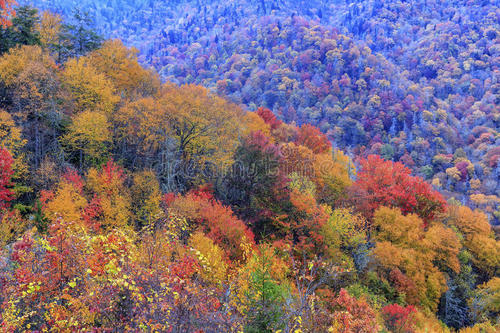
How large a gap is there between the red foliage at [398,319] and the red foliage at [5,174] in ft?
97.4

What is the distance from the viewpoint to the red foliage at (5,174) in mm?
19795

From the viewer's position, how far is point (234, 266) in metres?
20.7

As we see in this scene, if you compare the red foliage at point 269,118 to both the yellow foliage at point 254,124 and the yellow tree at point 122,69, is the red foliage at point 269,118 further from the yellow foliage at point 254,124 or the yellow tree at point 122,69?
the yellow tree at point 122,69

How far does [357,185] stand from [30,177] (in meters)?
35.9

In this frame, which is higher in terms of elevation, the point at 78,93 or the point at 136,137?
the point at 78,93

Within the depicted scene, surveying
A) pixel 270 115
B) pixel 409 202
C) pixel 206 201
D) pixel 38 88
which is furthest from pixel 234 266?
pixel 270 115

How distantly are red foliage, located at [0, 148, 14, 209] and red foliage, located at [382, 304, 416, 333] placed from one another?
29701 mm

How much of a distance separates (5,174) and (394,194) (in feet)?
131

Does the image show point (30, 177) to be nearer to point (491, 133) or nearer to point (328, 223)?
point (328, 223)

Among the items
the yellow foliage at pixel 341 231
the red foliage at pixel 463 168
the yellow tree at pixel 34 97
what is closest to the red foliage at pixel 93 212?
the yellow tree at pixel 34 97

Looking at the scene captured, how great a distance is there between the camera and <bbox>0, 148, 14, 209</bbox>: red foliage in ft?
64.9

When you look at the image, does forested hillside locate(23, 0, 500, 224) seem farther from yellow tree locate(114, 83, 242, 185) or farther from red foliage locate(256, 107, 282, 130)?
yellow tree locate(114, 83, 242, 185)

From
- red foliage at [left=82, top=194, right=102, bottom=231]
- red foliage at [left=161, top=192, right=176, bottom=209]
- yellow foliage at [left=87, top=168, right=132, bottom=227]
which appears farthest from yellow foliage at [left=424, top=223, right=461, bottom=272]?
red foliage at [left=82, top=194, right=102, bottom=231]

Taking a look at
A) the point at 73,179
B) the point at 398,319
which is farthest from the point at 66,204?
the point at 398,319
